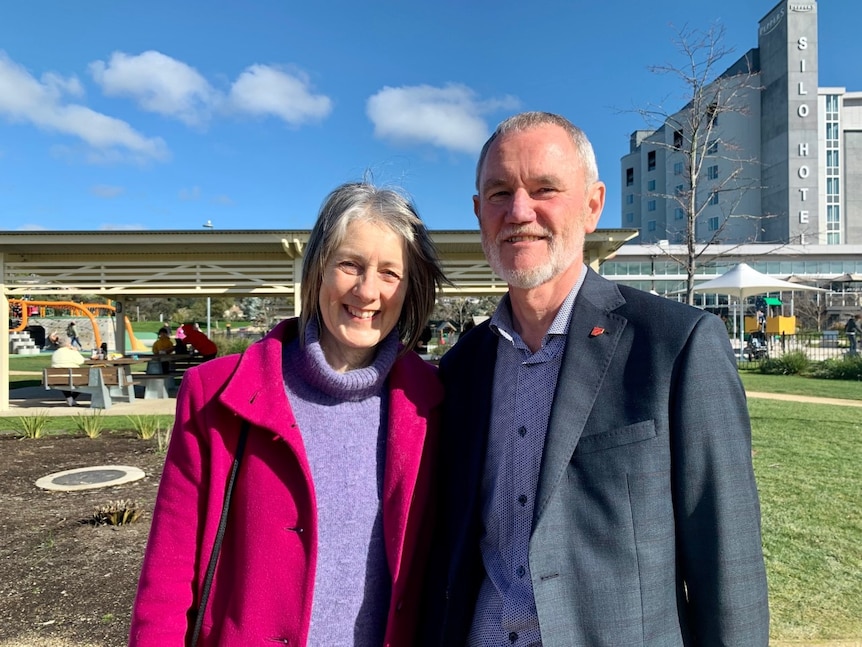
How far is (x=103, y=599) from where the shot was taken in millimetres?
3865

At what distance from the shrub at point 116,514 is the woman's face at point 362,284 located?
14.1 ft

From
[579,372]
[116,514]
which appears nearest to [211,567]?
[579,372]

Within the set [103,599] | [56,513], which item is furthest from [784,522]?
[56,513]

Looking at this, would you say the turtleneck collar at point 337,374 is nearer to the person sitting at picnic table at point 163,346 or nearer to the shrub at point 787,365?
the person sitting at picnic table at point 163,346

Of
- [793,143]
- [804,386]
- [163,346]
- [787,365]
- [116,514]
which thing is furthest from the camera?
[793,143]

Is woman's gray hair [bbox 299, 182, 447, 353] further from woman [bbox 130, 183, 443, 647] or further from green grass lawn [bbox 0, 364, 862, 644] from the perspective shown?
green grass lawn [bbox 0, 364, 862, 644]

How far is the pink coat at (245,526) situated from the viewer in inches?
64.7

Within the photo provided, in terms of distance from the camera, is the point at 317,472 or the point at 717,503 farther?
the point at 317,472

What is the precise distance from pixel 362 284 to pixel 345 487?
606 mm

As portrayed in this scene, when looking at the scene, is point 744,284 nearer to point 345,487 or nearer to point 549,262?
point 549,262

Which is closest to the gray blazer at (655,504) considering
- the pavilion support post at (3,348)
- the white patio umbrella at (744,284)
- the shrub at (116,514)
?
the shrub at (116,514)

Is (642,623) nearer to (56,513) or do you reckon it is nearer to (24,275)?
(56,513)

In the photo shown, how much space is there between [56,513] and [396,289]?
5225 millimetres

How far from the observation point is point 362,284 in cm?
187
